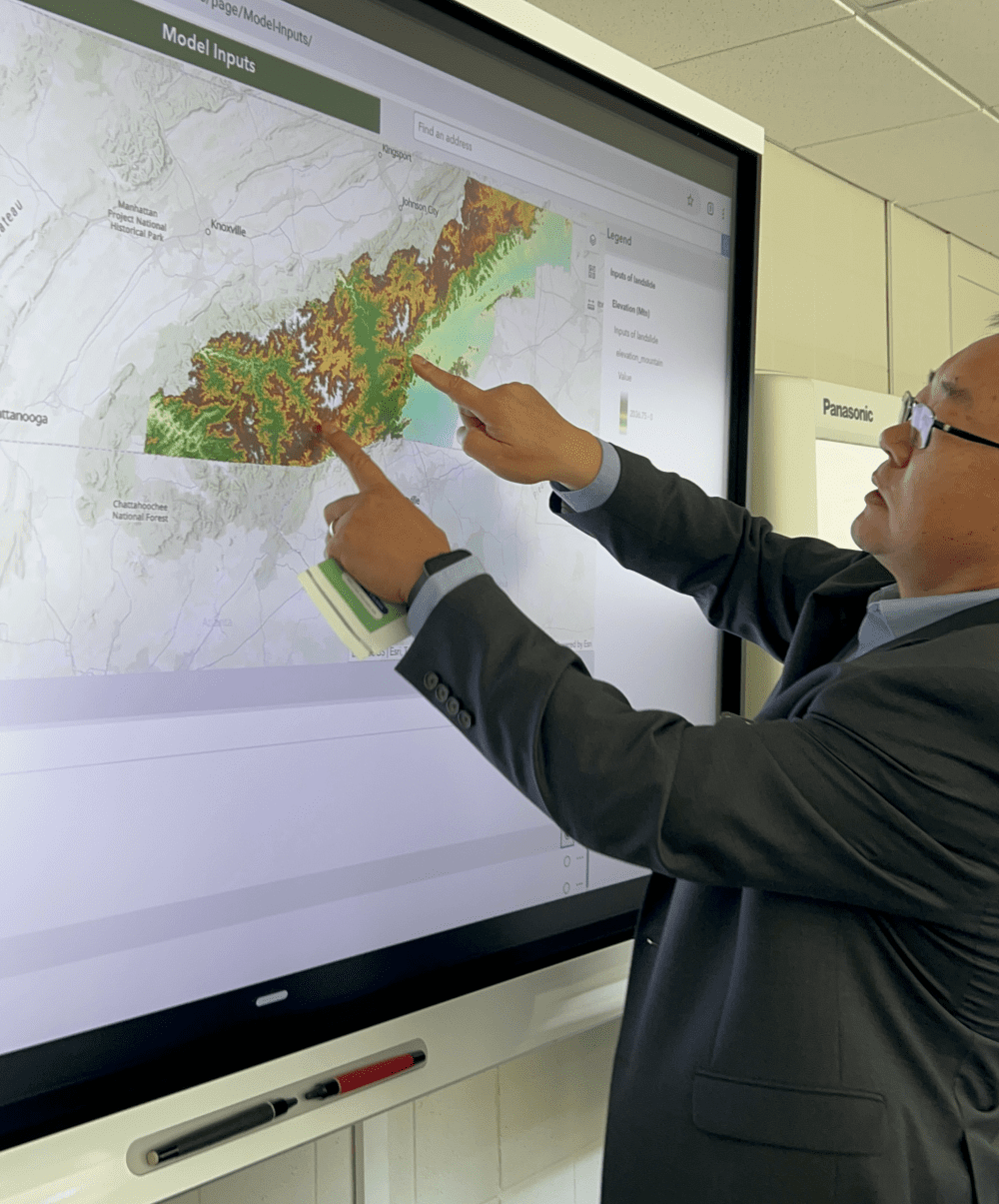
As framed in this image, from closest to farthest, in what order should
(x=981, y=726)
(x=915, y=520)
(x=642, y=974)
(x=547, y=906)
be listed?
(x=981, y=726)
(x=915, y=520)
(x=642, y=974)
(x=547, y=906)

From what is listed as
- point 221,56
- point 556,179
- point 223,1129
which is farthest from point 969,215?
point 223,1129

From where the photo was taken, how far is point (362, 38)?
108 centimetres

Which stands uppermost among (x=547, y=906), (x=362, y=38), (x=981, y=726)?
(x=362, y=38)

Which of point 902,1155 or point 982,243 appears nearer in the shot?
point 902,1155

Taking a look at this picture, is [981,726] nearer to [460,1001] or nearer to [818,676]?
[818,676]

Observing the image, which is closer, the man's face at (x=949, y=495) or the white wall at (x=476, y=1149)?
the man's face at (x=949, y=495)

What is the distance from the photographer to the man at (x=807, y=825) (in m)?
0.87

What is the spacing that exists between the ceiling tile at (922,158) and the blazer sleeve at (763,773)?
1.86 meters

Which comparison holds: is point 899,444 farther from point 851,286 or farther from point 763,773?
point 851,286

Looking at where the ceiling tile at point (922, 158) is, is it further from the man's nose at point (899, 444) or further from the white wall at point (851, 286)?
the man's nose at point (899, 444)

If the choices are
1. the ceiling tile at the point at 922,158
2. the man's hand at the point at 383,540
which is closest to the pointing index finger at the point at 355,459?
the man's hand at the point at 383,540

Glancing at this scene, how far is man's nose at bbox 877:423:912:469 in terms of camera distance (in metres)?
1.04

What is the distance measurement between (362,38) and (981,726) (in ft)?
3.00

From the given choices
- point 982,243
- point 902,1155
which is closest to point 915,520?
point 902,1155
